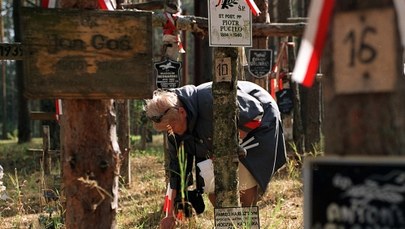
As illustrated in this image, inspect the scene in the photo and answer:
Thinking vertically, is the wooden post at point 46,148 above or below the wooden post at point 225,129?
below

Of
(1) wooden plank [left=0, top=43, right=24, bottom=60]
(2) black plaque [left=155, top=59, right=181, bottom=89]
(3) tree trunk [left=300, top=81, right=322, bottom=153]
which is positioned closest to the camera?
(1) wooden plank [left=0, top=43, right=24, bottom=60]

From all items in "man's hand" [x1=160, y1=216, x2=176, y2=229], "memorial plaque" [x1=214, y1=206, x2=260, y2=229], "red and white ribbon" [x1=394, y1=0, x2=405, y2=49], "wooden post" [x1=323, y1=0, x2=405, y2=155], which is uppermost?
"red and white ribbon" [x1=394, y1=0, x2=405, y2=49]

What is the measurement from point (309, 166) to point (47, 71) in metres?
1.33

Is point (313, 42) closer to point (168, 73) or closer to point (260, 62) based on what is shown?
point (168, 73)

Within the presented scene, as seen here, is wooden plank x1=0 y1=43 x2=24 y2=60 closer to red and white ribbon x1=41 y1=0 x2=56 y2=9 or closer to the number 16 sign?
red and white ribbon x1=41 y1=0 x2=56 y2=9

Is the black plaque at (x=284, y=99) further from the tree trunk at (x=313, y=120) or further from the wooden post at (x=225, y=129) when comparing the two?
the wooden post at (x=225, y=129)

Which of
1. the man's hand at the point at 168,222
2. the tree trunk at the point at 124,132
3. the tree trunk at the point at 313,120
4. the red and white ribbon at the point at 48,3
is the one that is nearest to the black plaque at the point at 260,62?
the tree trunk at the point at 124,132

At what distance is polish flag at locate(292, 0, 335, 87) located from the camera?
1.65m

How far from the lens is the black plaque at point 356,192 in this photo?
1.56 metres

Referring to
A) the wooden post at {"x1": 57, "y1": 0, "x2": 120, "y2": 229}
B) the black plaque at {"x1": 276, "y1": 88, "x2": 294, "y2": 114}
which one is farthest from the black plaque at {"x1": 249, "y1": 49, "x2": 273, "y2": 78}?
the wooden post at {"x1": 57, "y1": 0, "x2": 120, "y2": 229}

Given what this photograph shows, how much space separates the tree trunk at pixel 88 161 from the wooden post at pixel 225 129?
1457 mm

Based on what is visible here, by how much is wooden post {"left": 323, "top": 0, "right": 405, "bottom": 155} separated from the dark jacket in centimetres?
289

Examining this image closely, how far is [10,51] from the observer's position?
4.90 metres

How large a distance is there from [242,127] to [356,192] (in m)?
3.04
